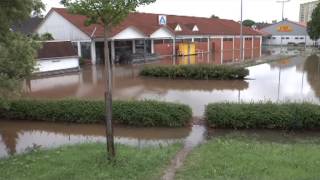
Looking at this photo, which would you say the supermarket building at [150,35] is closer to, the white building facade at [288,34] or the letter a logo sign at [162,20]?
the letter a logo sign at [162,20]

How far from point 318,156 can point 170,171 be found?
10.3 ft

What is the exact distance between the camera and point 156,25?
141 ft

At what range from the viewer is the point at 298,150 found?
8852 mm

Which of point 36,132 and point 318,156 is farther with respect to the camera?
point 36,132

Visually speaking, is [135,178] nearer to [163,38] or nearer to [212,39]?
[163,38]

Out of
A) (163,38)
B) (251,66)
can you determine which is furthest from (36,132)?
(163,38)

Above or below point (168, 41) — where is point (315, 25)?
above

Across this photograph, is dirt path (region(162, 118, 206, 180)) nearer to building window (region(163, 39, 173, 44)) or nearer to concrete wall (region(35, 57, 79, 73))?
concrete wall (region(35, 57, 79, 73))

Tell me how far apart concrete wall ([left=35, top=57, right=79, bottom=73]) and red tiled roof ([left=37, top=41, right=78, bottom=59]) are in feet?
1.12

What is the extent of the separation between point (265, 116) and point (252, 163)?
5.05m

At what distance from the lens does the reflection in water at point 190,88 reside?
18.1 meters

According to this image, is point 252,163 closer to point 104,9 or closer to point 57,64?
point 104,9

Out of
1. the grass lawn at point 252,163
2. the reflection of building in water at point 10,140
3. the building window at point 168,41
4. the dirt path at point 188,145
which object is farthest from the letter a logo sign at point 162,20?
the grass lawn at point 252,163

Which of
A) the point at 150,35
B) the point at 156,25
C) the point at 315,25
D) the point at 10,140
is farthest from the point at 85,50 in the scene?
the point at 315,25
